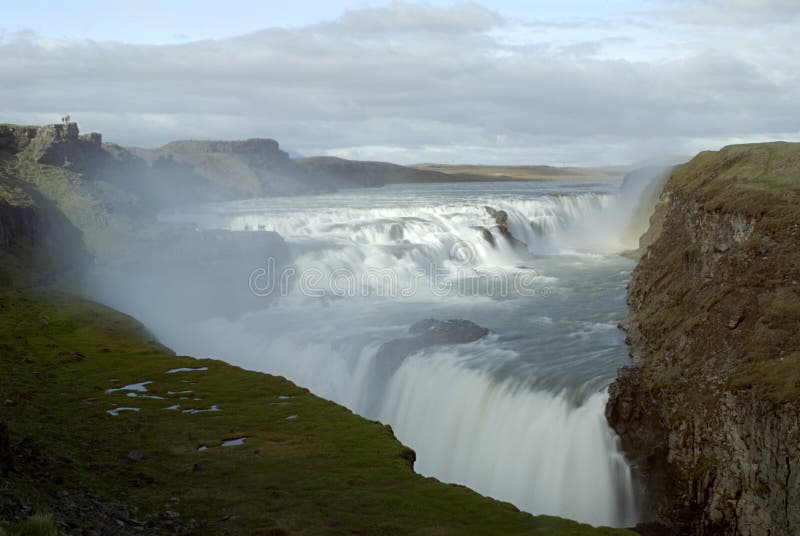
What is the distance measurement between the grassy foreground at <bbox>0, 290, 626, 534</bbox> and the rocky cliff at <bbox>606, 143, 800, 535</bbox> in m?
4.78

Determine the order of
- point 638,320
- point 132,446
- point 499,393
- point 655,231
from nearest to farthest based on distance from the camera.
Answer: point 132,446 < point 499,393 < point 638,320 < point 655,231

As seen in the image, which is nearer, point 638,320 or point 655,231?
point 638,320

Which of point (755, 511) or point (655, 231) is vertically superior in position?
point (655, 231)

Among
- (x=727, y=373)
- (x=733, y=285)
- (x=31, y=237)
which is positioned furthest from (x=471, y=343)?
(x=31, y=237)

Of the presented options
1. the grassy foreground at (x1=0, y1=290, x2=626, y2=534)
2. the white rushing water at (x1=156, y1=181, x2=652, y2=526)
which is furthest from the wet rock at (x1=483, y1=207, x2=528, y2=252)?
the grassy foreground at (x1=0, y1=290, x2=626, y2=534)

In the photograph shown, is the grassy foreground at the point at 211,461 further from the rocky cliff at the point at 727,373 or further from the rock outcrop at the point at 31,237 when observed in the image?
the rock outcrop at the point at 31,237

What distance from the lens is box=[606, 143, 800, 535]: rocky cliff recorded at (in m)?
20.2

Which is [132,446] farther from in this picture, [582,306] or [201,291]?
[201,291]

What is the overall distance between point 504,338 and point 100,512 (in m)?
24.5

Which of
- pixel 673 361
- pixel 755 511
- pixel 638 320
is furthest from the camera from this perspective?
pixel 638 320

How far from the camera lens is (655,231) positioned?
5194cm

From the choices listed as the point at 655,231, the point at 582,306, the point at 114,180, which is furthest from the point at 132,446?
the point at 114,180

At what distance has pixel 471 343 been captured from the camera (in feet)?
120

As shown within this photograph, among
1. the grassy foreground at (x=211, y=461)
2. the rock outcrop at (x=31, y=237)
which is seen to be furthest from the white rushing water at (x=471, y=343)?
the rock outcrop at (x=31, y=237)
